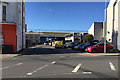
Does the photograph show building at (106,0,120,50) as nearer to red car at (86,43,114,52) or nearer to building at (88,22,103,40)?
red car at (86,43,114,52)

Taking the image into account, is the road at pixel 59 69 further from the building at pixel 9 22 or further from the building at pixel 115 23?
the building at pixel 115 23

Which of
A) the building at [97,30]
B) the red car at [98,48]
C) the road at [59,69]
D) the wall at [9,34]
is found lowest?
the road at [59,69]

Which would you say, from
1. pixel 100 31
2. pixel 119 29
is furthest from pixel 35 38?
pixel 119 29

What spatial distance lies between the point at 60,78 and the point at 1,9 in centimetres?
1590

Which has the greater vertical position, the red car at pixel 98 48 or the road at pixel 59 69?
the red car at pixel 98 48

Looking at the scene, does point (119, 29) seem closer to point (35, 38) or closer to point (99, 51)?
point (99, 51)

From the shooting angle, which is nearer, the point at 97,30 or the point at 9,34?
the point at 9,34

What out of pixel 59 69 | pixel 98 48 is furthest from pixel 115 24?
pixel 59 69

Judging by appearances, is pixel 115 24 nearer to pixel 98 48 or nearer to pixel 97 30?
pixel 98 48

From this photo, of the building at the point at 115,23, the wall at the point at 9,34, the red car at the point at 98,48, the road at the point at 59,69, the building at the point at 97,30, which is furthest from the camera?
the building at the point at 97,30

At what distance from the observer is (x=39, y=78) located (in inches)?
221

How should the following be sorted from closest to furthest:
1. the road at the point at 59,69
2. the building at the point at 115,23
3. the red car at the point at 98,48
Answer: the road at the point at 59,69, the red car at the point at 98,48, the building at the point at 115,23

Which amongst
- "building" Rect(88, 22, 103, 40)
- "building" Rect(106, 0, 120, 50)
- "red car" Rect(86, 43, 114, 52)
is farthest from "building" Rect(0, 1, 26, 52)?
"building" Rect(88, 22, 103, 40)

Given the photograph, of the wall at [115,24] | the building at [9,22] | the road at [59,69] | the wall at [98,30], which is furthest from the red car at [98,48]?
the wall at [98,30]
